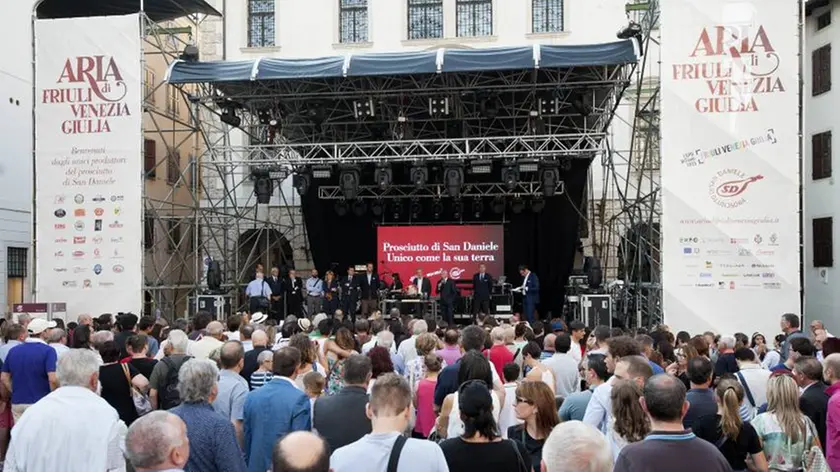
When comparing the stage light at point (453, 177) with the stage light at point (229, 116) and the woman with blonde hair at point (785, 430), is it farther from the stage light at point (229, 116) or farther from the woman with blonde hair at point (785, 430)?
the woman with blonde hair at point (785, 430)

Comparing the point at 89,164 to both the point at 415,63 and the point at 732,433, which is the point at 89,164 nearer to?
the point at 415,63

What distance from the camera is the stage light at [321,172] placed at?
62.2 feet

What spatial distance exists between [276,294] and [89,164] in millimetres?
5257

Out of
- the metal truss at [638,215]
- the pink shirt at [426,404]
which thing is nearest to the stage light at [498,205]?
the metal truss at [638,215]

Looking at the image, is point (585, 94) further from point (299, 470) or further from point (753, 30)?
point (299, 470)

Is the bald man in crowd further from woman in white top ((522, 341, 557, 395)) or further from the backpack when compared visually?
the backpack

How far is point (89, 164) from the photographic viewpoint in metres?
16.3

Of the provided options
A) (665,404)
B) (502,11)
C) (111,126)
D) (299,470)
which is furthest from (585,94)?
(299,470)

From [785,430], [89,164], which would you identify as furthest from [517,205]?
[785,430]

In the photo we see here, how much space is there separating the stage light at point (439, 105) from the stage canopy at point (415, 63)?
73.2 inches

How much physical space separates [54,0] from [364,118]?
7963 mm

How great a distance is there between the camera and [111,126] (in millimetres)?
16359

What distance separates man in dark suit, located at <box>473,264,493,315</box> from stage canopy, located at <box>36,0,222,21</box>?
9.36 metres

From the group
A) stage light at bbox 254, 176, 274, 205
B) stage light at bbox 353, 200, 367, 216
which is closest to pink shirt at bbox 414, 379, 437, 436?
stage light at bbox 254, 176, 274, 205
